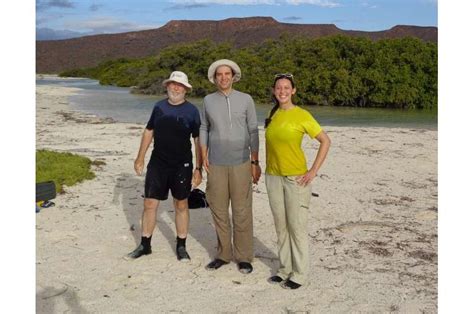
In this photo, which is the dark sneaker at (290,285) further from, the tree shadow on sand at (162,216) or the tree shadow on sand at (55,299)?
the tree shadow on sand at (55,299)

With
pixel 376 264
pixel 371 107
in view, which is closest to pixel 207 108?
pixel 376 264

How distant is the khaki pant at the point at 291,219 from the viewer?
146 inches

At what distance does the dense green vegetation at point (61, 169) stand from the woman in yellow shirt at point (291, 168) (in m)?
4.15

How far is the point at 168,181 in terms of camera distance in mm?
4324

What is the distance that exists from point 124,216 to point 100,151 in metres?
4.91

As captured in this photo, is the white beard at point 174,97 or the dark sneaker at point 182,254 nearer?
the white beard at point 174,97

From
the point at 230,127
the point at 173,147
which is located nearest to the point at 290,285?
the point at 230,127

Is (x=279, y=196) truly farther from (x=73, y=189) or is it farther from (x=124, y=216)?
(x=73, y=189)

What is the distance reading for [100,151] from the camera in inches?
420

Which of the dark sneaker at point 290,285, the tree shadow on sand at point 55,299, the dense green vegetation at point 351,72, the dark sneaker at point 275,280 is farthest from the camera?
the dense green vegetation at point 351,72

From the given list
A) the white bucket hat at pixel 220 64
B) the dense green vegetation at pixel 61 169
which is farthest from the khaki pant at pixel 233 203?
the dense green vegetation at pixel 61 169

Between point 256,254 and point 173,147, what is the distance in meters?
1.35

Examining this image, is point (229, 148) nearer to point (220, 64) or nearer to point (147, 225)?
point (220, 64)

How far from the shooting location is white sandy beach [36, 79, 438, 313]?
147 inches
